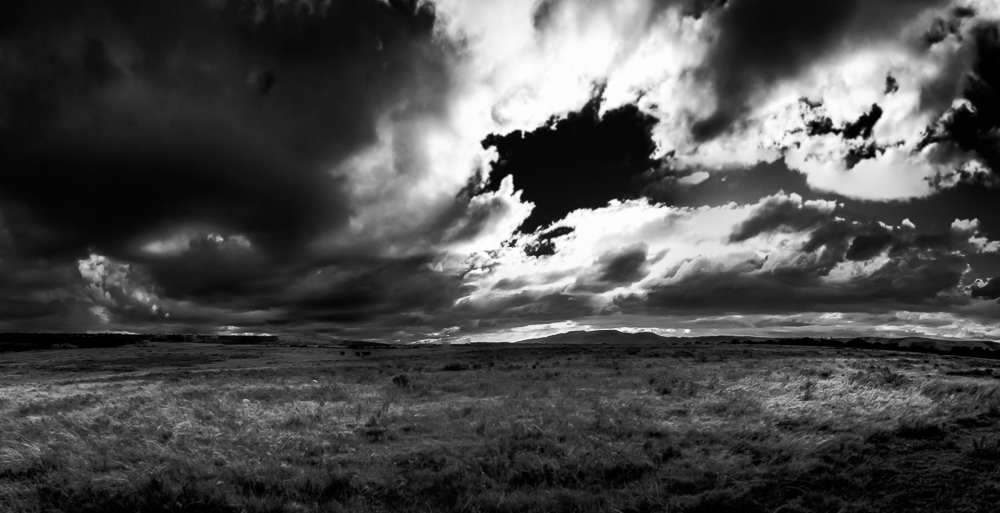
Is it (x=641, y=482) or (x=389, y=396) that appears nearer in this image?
(x=641, y=482)

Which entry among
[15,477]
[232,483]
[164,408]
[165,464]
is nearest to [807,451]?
[232,483]

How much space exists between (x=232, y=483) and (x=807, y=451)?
1171cm

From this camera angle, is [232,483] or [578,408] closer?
[232,483]

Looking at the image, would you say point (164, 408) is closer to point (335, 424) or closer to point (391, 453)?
point (335, 424)

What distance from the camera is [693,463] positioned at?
31.7ft

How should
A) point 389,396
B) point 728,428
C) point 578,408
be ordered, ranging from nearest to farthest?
point 728,428
point 578,408
point 389,396

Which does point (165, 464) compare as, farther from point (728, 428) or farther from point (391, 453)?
point (728, 428)

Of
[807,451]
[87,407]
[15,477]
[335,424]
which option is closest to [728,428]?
[807,451]

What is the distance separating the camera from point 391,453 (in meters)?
11.1

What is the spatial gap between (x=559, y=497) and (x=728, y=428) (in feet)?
20.2

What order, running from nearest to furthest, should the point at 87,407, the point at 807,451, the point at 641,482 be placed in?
the point at 641,482 → the point at 807,451 → the point at 87,407

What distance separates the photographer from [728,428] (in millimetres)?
12086

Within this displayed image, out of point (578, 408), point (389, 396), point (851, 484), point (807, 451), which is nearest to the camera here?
point (851, 484)

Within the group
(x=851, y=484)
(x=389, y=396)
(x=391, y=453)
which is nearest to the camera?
(x=851, y=484)
